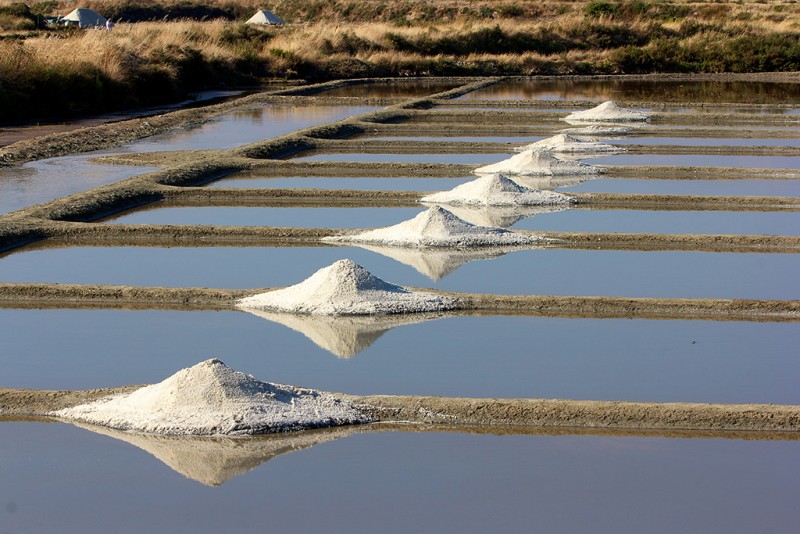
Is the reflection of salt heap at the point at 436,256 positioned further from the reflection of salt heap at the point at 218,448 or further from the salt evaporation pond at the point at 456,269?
the reflection of salt heap at the point at 218,448

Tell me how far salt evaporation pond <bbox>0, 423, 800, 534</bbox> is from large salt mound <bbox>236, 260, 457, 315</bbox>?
1.39 m

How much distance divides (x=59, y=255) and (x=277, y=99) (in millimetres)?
9652

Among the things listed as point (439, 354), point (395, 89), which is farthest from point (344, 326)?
point (395, 89)

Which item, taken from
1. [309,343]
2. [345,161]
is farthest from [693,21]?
[309,343]

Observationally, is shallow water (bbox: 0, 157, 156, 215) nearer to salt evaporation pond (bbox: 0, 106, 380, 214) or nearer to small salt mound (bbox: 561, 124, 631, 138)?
salt evaporation pond (bbox: 0, 106, 380, 214)

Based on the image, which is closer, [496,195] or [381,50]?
[496,195]

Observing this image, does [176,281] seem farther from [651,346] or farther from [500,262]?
[651,346]

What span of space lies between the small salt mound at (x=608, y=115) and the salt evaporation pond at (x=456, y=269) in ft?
22.2

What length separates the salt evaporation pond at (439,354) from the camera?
4.09 metres

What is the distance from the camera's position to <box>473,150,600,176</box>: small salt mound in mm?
9055

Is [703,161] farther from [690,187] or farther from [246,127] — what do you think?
[246,127]

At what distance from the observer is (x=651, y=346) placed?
4.59m

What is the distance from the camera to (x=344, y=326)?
4.82 m

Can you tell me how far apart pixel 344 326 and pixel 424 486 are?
1.64 metres
